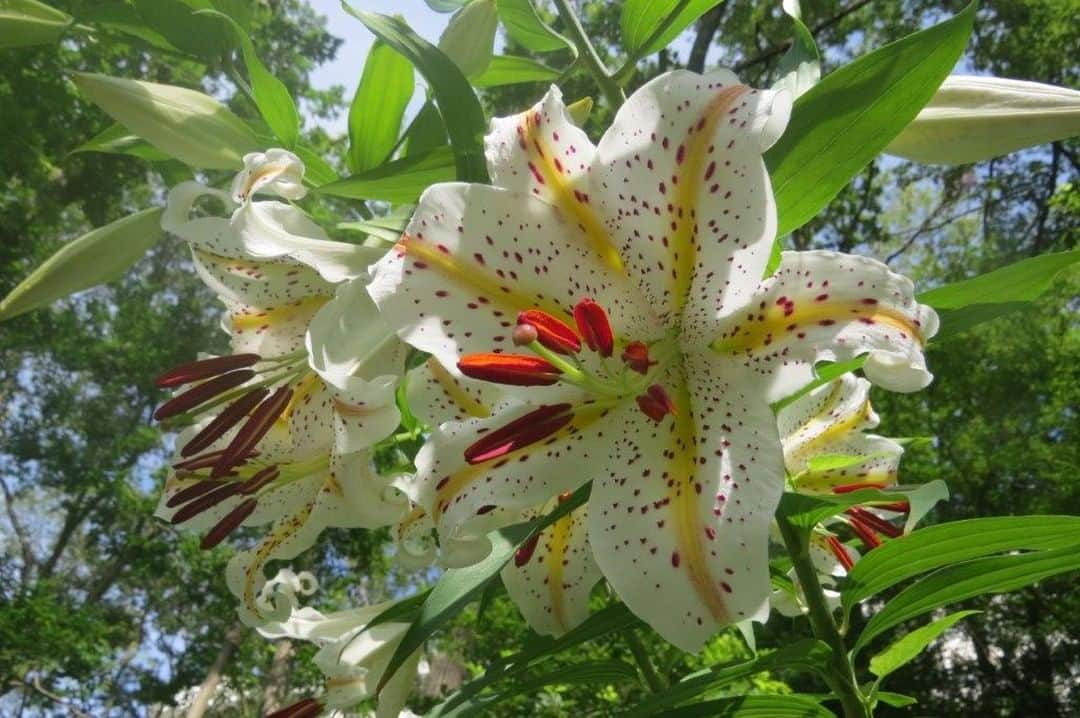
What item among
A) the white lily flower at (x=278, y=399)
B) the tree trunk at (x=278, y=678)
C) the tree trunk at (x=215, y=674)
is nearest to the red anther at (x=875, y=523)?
the white lily flower at (x=278, y=399)

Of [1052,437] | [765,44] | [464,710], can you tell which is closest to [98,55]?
[765,44]

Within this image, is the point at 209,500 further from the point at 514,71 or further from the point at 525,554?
the point at 514,71

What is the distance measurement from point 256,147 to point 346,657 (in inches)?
16.9

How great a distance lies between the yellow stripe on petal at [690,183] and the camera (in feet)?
1.46

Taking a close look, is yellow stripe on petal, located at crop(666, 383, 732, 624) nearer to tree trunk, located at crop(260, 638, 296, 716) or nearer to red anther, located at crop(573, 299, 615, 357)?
red anther, located at crop(573, 299, 615, 357)

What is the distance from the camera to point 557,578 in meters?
0.66

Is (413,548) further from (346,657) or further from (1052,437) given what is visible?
(1052,437)

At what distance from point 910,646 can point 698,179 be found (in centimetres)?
42

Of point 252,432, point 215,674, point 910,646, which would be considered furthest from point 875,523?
point 215,674

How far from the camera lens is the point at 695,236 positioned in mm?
488

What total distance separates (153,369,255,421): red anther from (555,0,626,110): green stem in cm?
32

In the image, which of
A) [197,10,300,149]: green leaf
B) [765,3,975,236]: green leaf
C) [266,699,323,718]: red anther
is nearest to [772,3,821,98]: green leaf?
[765,3,975,236]: green leaf

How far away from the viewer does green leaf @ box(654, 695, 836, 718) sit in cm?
60

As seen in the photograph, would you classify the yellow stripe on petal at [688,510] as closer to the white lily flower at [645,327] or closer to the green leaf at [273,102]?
the white lily flower at [645,327]
